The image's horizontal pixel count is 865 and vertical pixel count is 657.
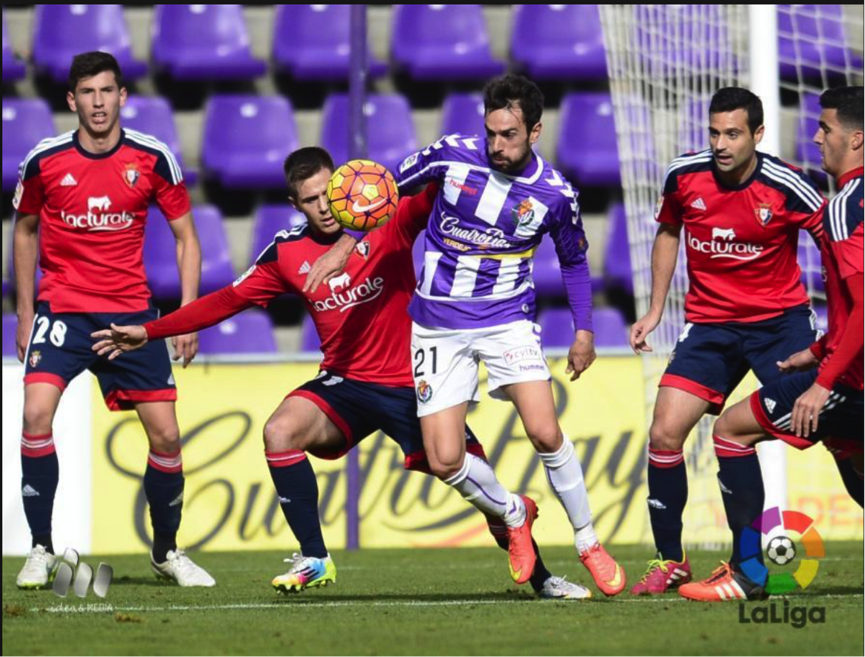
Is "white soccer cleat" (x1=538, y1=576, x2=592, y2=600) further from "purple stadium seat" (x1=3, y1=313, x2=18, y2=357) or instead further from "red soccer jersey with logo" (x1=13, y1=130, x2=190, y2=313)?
"purple stadium seat" (x1=3, y1=313, x2=18, y2=357)

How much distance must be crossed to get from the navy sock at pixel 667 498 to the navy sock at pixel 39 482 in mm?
2826

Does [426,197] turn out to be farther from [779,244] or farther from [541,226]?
[779,244]

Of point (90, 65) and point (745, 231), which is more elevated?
point (90, 65)

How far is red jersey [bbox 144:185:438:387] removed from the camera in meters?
6.66

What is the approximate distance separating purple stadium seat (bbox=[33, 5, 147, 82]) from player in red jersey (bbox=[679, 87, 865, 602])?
27.8ft

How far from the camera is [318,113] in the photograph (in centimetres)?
1379

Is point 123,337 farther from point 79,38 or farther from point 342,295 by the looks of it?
point 79,38

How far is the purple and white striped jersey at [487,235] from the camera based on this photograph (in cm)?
634

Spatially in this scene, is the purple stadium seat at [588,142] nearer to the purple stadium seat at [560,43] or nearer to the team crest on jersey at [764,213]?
the purple stadium seat at [560,43]

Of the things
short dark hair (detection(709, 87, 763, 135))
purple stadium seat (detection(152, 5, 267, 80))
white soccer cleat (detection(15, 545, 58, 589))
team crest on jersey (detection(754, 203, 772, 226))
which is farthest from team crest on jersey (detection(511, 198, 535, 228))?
purple stadium seat (detection(152, 5, 267, 80))

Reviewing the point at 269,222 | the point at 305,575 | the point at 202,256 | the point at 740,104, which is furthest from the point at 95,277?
the point at 269,222

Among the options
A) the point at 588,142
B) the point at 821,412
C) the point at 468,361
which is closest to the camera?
the point at 821,412

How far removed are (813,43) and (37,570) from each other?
25.0ft

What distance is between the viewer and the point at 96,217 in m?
7.45
